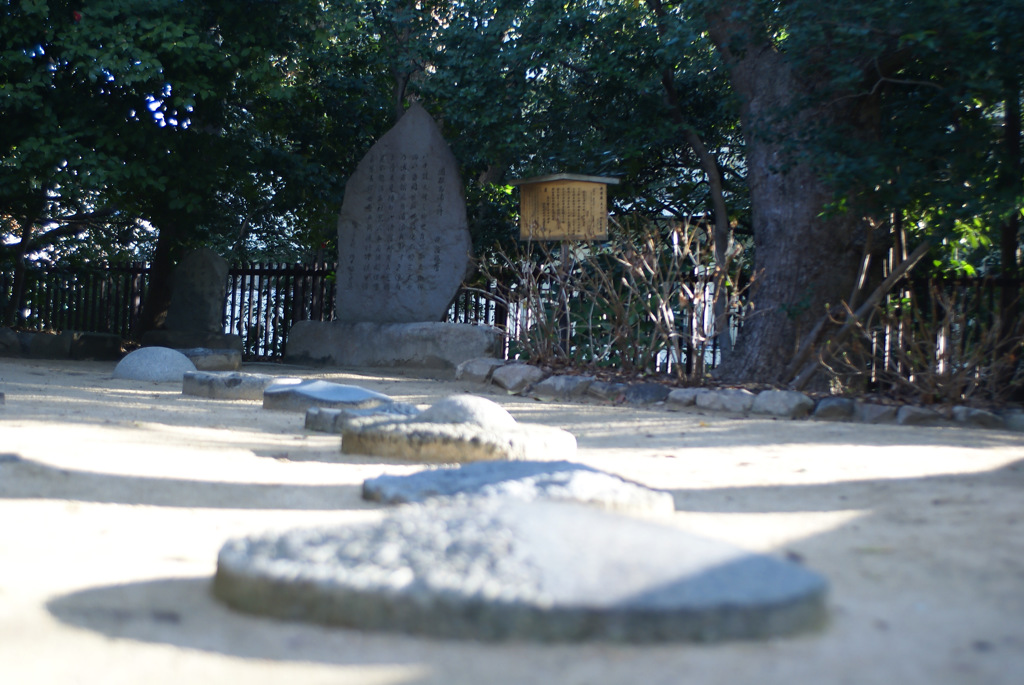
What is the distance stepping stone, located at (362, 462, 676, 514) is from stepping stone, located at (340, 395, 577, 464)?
686mm

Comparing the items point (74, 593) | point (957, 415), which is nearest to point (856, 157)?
point (957, 415)

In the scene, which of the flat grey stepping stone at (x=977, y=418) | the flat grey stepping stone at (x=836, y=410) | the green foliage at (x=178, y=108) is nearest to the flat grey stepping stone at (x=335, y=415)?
the flat grey stepping stone at (x=836, y=410)

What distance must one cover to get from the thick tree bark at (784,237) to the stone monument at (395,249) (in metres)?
3.54

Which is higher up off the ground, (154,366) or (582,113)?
(582,113)

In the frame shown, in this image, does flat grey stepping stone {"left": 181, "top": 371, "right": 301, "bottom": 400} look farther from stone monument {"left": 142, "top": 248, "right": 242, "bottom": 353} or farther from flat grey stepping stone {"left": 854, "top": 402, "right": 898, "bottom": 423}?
stone monument {"left": 142, "top": 248, "right": 242, "bottom": 353}

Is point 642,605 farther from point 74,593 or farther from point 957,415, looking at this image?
point 957,415

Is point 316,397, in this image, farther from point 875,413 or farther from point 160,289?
point 160,289

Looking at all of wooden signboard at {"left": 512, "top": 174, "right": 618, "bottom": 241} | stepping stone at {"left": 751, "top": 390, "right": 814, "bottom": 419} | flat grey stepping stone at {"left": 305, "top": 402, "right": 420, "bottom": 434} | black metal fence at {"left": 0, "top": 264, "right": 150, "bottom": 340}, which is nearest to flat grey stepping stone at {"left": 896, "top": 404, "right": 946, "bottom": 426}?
stepping stone at {"left": 751, "top": 390, "right": 814, "bottom": 419}

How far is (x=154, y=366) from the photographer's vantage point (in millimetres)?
7652

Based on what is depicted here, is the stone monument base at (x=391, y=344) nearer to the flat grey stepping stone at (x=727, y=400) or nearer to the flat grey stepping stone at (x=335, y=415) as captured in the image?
the flat grey stepping stone at (x=727, y=400)

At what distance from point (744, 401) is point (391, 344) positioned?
15.4 feet

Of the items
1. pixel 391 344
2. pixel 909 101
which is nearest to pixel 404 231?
pixel 391 344

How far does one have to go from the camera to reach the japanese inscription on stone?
10164 mm

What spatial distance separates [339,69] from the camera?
12016 mm
